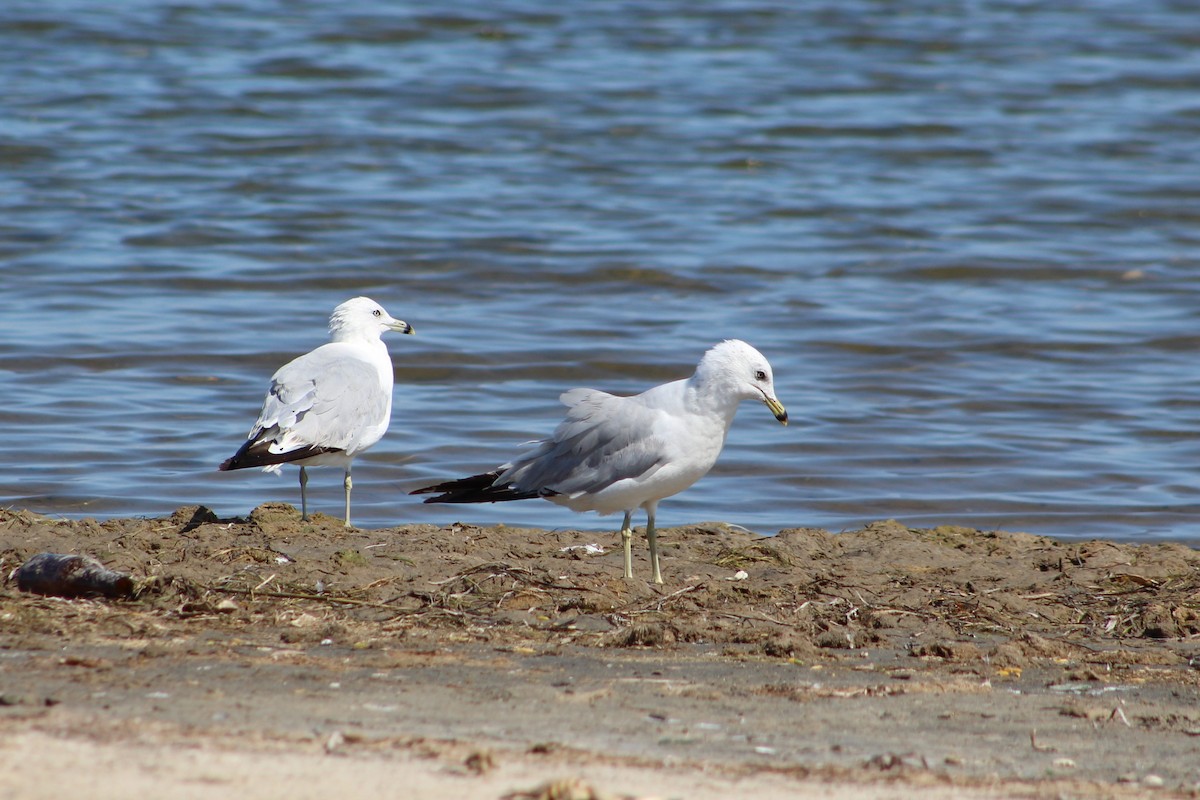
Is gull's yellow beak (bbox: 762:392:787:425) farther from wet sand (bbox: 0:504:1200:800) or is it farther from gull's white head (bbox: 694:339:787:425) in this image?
wet sand (bbox: 0:504:1200:800)

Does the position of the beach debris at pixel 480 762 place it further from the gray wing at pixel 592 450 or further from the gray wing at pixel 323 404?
the gray wing at pixel 323 404

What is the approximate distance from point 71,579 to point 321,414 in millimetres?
2323

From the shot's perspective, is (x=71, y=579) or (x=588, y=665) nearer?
(x=588, y=665)

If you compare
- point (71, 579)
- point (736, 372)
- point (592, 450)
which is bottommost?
point (71, 579)

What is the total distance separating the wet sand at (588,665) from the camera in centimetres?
353

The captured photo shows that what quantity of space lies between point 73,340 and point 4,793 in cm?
885

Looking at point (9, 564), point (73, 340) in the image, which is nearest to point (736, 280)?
point (73, 340)

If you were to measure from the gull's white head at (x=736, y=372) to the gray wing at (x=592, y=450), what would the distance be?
267 millimetres

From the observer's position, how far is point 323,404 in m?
7.53

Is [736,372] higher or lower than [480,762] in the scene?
higher

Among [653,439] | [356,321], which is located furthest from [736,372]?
[356,321]

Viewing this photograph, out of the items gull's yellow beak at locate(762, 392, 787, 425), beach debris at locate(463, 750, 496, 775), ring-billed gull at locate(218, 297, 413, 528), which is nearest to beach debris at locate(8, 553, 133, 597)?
ring-billed gull at locate(218, 297, 413, 528)

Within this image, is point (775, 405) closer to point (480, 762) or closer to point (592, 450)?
point (592, 450)

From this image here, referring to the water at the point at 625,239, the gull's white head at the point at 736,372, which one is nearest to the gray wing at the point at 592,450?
the gull's white head at the point at 736,372
